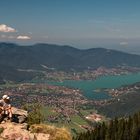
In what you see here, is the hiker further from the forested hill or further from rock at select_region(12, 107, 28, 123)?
the forested hill

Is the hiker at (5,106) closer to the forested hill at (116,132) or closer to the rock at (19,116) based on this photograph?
the rock at (19,116)

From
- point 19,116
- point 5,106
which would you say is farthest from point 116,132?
point 5,106

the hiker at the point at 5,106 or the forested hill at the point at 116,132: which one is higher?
the hiker at the point at 5,106

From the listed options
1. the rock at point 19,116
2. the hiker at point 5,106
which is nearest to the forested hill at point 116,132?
the rock at point 19,116

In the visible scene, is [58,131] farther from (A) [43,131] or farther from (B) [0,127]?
(B) [0,127]

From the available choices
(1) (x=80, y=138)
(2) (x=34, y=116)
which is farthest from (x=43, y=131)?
(1) (x=80, y=138)

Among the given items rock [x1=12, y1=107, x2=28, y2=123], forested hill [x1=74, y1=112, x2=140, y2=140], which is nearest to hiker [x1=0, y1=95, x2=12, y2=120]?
rock [x1=12, y1=107, x2=28, y2=123]

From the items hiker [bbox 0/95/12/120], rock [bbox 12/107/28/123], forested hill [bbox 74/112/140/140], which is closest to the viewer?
hiker [bbox 0/95/12/120]

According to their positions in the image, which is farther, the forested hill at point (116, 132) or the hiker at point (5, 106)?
the forested hill at point (116, 132)
